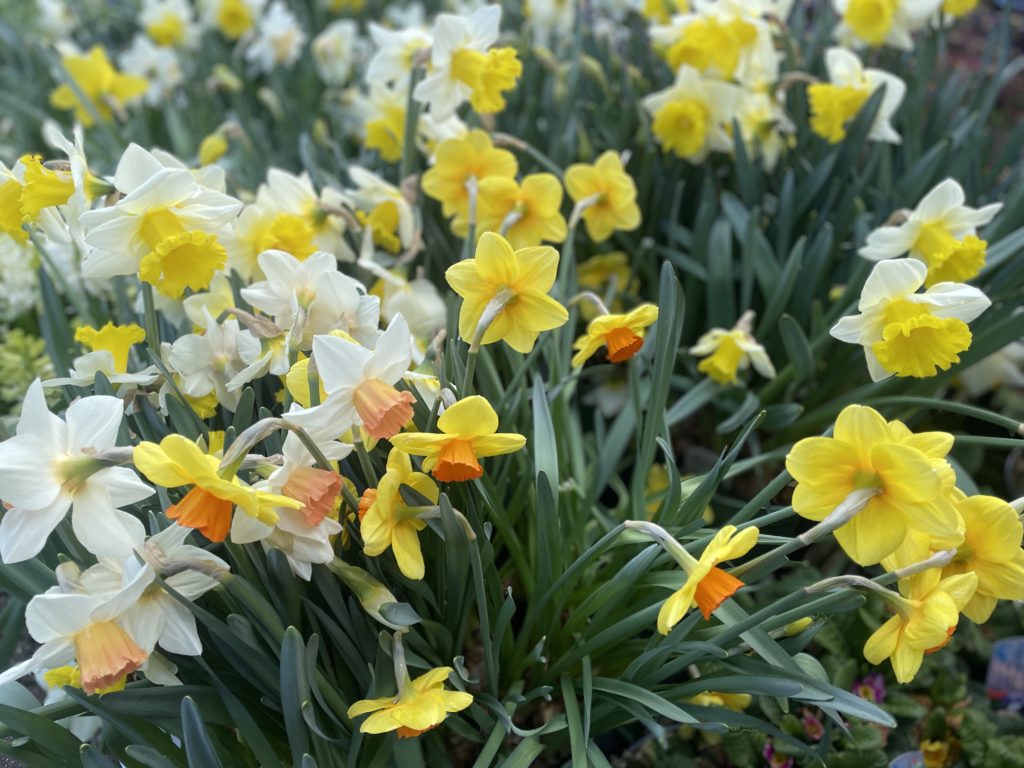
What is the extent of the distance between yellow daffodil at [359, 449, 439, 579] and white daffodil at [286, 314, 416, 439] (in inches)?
4.0

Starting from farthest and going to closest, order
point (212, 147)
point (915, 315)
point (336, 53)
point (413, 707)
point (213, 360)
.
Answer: point (336, 53)
point (212, 147)
point (213, 360)
point (915, 315)
point (413, 707)

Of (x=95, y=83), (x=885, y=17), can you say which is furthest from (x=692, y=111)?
(x=95, y=83)

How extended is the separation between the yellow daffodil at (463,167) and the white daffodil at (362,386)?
2.30ft

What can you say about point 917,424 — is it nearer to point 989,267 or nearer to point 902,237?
point 989,267

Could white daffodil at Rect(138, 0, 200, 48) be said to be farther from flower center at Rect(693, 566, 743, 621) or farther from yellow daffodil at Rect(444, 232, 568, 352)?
flower center at Rect(693, 566, 743, 621)

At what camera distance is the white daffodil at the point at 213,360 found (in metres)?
1.31

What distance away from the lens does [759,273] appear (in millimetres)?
1946

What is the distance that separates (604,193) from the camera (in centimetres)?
182

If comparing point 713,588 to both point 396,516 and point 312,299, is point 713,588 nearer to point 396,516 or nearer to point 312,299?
point 396,516

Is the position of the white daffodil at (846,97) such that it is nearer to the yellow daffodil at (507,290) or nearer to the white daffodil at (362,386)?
the yellow daffodil at (507,290)

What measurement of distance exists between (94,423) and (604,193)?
42.8 inches

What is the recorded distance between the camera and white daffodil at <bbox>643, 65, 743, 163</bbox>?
2.07 m

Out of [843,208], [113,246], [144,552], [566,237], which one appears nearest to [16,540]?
[144,552]

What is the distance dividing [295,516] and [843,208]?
1474 millimetres
